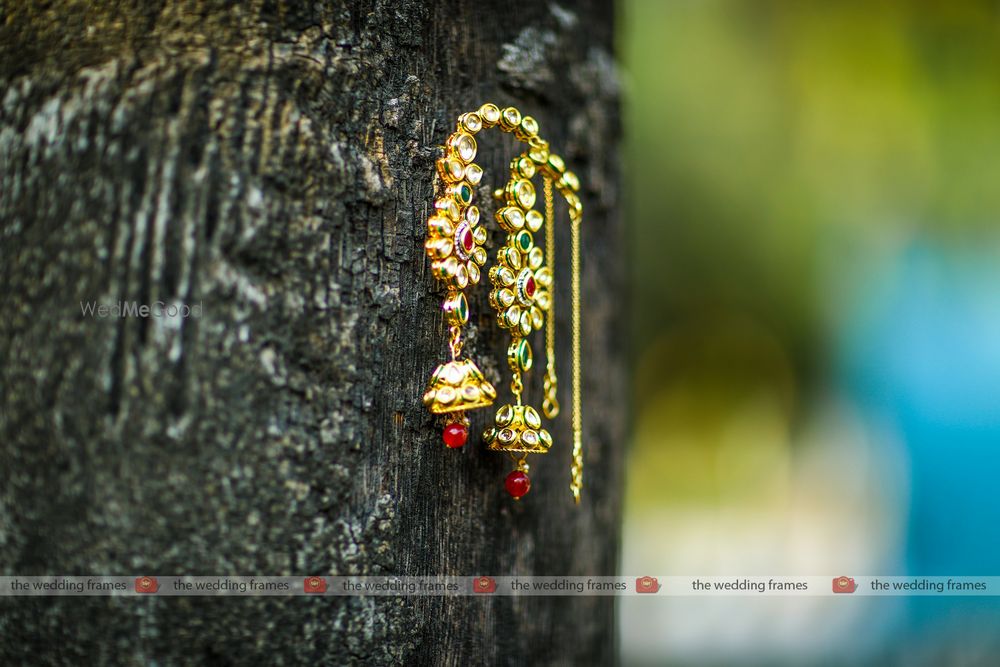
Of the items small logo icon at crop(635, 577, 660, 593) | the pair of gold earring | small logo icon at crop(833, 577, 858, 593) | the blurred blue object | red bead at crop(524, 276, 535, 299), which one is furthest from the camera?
the blurred blue object

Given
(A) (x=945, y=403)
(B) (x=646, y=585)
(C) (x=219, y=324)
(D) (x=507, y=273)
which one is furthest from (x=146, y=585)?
(A) (x=945, y=403)

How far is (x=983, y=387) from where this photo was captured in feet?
8.79

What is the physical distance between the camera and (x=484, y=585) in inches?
41.6

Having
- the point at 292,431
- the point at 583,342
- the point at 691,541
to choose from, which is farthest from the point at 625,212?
A: the point at 691,541

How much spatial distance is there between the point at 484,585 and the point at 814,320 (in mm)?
2687

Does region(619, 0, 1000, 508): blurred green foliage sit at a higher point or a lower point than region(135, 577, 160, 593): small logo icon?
higher

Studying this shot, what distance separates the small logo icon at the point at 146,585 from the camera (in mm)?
829

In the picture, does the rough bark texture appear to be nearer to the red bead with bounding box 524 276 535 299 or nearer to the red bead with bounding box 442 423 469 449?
the red bead with bounding box 442 423 469 449

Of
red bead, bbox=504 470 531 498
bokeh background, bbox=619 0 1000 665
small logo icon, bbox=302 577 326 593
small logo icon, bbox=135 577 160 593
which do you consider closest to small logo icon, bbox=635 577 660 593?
red bead, bbox=504 470 531 498

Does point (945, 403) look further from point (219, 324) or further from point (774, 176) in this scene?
point (219, 324)

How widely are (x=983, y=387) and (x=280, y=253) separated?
8.41ft

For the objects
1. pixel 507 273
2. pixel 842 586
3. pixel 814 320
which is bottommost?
pixel 842 586

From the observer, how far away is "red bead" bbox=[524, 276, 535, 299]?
1064 millimetres

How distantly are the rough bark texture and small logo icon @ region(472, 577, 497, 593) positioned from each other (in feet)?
0.25
